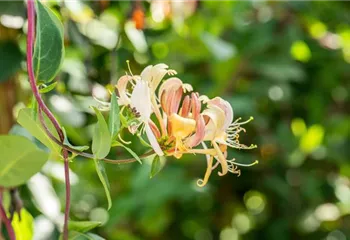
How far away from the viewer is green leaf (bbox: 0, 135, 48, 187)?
40 centimetres

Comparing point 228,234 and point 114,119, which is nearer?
point 114,119

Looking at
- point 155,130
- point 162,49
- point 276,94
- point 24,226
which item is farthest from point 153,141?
point 276,94

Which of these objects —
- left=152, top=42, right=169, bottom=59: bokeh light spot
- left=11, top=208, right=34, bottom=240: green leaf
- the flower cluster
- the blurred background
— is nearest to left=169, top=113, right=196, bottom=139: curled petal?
the flower cluster

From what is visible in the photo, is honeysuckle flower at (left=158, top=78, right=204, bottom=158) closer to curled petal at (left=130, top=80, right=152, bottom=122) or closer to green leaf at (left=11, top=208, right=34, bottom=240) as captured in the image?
curled petal at (left=130, top=80, right=152, bottom=122)

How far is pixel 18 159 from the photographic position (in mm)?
406

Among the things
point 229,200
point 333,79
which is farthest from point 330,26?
point 229,200

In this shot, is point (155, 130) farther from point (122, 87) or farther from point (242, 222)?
point (242, 222)

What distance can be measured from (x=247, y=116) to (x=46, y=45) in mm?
666

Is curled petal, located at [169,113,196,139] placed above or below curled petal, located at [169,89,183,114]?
below

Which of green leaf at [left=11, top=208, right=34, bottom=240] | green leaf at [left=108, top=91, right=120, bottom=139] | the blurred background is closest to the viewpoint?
green leaf at [left=108, top=91, right=120, bottom=139]

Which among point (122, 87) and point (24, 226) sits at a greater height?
point (122, 87)

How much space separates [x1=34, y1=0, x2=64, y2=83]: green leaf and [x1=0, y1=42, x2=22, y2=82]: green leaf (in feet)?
0.69

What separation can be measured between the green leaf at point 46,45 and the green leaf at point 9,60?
21 centimetres

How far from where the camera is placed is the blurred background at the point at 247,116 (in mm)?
824
